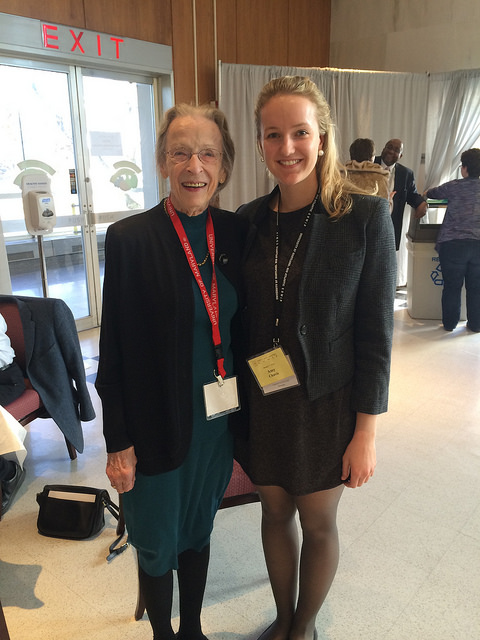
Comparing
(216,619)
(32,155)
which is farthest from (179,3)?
(216,619)

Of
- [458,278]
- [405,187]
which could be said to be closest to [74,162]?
[405,187]

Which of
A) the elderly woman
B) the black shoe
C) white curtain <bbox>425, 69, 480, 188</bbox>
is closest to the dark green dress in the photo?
the elderly woman

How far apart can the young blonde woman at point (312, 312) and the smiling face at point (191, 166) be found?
0.14 meters

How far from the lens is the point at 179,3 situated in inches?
192

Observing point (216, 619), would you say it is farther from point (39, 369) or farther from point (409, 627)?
point (39, 369)

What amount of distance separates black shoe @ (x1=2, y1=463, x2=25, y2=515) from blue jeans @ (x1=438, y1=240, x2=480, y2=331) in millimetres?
4007

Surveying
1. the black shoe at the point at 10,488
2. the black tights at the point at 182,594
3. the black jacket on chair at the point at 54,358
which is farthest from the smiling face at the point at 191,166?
the black shoe at the point at 10,488

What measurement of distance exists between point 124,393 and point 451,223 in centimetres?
433

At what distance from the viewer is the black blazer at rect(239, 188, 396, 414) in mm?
1188

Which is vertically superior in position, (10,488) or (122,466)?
(122,466)

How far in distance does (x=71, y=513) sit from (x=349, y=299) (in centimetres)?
163

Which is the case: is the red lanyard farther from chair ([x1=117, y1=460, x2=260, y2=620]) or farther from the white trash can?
the white trash can

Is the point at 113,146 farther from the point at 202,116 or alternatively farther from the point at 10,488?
the point at 202,116

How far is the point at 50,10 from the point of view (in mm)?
4055
